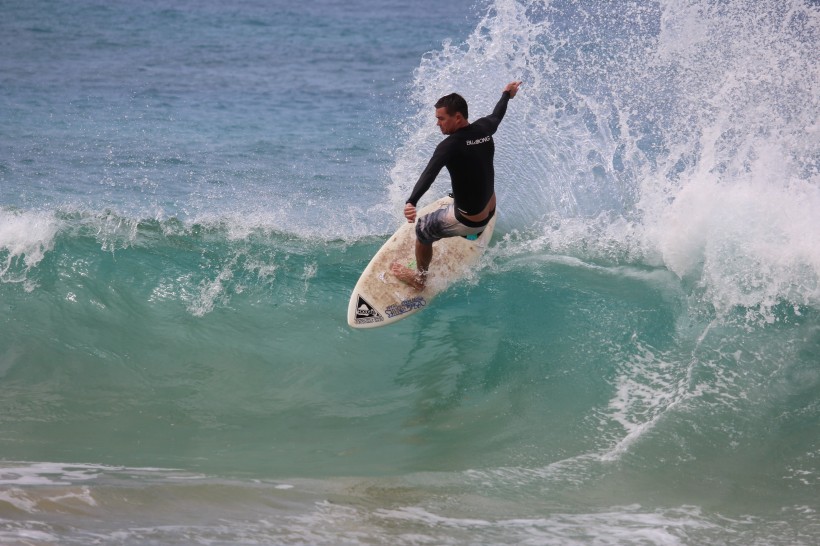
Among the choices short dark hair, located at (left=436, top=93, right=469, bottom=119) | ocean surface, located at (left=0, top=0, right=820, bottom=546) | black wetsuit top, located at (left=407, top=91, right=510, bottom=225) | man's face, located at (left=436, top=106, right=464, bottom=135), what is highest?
short dark hair, located at (left=436, top=93, right=469, bottom=119)

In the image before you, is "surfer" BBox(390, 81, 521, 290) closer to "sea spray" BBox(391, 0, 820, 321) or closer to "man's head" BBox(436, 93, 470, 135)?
"man's head" BBox(436, 93, 470, 135)

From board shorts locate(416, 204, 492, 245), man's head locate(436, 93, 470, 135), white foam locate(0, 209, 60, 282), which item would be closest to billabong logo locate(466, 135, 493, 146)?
man's head locate(436, 93, 470, 135)

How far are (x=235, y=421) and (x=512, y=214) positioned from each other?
13.8 ft

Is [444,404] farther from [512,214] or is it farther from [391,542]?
[512,214]

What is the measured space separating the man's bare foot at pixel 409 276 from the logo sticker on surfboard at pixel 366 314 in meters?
0.40

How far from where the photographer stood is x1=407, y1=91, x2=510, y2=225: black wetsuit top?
19.5 ft

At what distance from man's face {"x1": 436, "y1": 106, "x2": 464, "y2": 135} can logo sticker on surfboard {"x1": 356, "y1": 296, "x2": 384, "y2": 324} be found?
1.83 meters

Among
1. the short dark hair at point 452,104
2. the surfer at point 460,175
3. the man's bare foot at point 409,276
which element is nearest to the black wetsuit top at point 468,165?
the surfer at point 460,175

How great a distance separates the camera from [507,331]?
24.0 ft

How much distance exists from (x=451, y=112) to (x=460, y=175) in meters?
0.52

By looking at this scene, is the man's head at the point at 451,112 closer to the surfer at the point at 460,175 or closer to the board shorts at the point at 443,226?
the surfer at the point at 460,175

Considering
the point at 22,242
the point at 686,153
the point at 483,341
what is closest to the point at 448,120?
the point at 483,341

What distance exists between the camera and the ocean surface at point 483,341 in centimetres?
485

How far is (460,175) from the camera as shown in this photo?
6.23m
